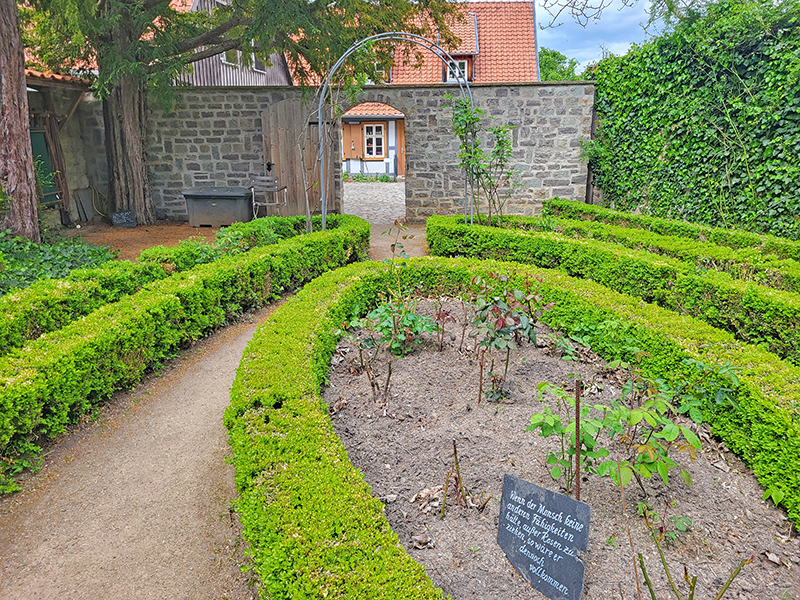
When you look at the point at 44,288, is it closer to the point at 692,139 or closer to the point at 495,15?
the point at 692,139

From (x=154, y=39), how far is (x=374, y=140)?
644 inches

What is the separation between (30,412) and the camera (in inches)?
126

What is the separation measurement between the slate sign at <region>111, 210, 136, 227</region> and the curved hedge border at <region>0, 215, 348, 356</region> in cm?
584

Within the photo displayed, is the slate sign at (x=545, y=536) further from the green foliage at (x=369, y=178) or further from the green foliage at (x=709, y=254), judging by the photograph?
the green foliage at (x=369, y=178)

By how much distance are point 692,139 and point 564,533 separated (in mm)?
7985

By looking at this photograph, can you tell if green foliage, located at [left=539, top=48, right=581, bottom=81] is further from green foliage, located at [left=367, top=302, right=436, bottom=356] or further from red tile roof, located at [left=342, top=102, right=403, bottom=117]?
green foliage, located at [left=367, top=302, right=436, bottom=356]

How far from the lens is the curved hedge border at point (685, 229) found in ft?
20.3

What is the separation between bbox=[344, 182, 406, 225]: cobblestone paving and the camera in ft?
43.8

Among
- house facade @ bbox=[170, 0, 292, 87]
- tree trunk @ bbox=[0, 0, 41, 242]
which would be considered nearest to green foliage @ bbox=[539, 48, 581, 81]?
house facade @ bbox=[170, 0, 292, 87]

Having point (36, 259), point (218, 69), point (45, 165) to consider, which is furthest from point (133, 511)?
point (218, 69)

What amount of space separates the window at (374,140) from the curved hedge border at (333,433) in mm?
21580

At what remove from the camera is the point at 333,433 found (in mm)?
2777

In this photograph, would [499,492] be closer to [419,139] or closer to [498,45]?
[419,139]

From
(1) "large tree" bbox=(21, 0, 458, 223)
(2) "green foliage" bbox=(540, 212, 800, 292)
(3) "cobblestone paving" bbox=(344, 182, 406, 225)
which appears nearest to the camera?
(2) "green foliage" bbox=(540, 212, 800, 292)
